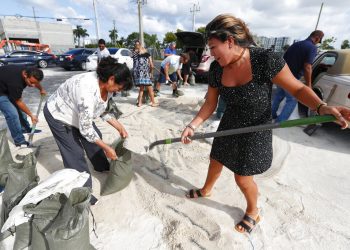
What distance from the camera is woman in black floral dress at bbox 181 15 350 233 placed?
4.49ft

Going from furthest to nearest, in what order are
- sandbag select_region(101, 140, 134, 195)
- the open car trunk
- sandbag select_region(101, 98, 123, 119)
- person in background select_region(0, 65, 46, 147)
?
the open car trunk
person in background select_region(0, 65, 46, 147)
sandbag select_region(101, 98, 123, 119)
sandbag select_region(101, 140, 134, 195)

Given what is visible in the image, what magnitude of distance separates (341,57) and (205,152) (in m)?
2.90

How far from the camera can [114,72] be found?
1.79 m

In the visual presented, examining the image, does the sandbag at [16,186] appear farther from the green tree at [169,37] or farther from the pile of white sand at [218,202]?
the green tree at [169,37]

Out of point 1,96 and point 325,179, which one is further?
point 1,96

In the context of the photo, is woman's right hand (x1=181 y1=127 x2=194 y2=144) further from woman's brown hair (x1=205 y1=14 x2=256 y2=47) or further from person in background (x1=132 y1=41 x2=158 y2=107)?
person in background (x1=132 y1=41 x2=158 y2=107)

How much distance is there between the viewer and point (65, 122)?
2086 mm

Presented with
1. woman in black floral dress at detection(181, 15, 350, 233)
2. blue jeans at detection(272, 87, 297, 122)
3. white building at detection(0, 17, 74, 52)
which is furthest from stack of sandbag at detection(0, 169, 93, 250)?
white building at detection(0, 17, 74, 52)

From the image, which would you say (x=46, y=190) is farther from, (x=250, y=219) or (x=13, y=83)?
(x=13, y=83)

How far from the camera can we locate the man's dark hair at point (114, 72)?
5.87 ft

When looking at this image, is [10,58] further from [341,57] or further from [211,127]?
[341,57]

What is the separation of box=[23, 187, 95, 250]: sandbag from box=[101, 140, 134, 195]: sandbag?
2.04 feet

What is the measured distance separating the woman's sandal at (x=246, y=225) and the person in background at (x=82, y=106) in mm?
1287

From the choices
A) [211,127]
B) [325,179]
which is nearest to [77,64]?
[211,127]
